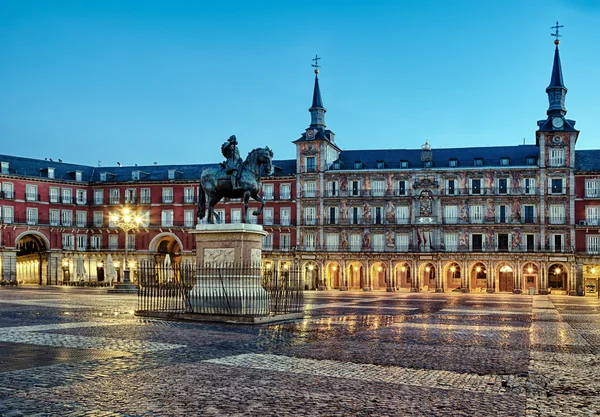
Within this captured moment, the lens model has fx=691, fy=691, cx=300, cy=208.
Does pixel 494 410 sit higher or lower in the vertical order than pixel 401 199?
lower

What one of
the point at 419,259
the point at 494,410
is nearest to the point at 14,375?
the point at 494,410

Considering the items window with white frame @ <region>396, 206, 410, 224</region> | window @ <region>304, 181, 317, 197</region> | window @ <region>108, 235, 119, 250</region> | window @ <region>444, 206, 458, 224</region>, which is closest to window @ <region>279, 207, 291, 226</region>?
window @ <region>304, 181, 317, 197</region>

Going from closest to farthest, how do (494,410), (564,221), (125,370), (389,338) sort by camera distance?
(494,410) → (125,370) → (389,338) → (564,221)

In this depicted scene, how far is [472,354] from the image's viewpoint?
46.3 ft

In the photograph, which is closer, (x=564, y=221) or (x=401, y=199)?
(x=564, y=221)

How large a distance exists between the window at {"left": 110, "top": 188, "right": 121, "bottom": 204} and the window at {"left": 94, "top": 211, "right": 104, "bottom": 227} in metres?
2.15

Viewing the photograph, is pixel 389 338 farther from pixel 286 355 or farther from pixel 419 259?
pixel 419 259

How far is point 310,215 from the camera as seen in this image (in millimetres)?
76312

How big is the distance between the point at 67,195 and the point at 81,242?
5.99m

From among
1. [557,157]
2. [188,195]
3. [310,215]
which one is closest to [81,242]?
[188,195]

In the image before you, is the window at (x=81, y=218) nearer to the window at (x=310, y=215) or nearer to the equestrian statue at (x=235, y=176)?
the window at (x=310, y=215)

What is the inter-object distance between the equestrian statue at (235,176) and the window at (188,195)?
5821cm

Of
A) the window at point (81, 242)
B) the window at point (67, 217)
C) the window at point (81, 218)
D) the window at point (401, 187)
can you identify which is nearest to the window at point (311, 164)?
the window at point (401, 187)

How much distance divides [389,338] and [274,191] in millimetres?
62046
